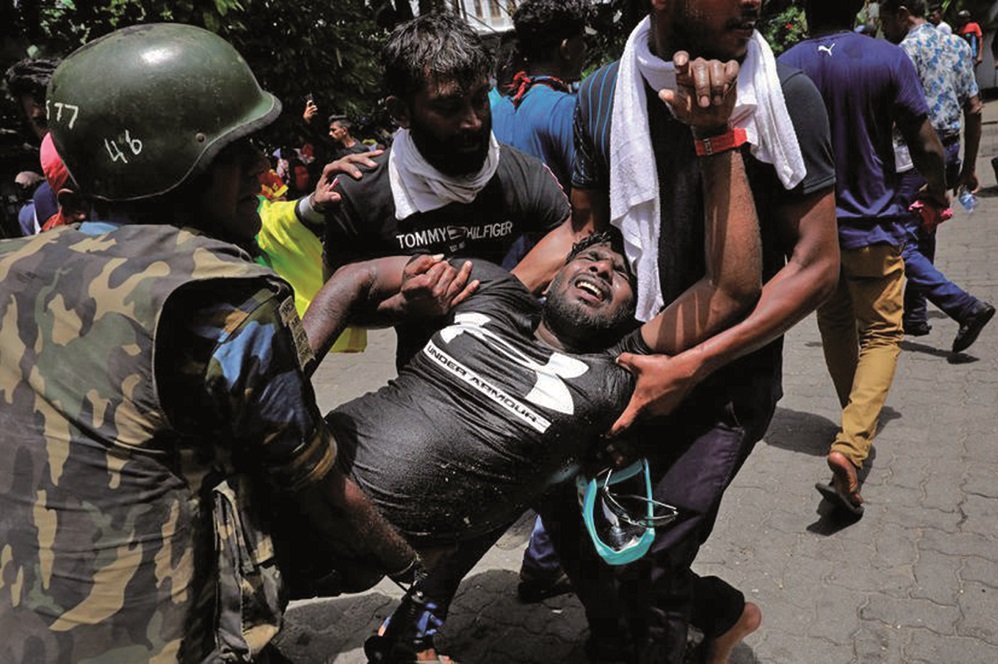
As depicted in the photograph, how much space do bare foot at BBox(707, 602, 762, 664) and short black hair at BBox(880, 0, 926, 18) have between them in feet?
14.8

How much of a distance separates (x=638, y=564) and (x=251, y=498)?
1087 millimetres

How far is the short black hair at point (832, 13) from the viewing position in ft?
11.3

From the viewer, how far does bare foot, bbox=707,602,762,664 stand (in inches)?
92.9

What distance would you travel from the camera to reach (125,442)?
1280mm

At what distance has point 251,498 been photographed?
4.67 ft

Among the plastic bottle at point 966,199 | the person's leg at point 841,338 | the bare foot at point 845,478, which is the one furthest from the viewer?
the plastic bottle at point 966,199

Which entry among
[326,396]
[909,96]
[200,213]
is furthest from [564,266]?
[326,396]

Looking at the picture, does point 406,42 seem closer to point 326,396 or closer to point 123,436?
point 123,436

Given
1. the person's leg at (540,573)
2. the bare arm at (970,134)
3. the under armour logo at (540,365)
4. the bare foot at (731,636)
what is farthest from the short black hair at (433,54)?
the bare arm at (970,134)

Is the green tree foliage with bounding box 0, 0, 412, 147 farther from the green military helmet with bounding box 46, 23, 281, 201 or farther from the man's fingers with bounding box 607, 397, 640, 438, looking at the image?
the green military helmet with bounding box 46, 23, 281, 201

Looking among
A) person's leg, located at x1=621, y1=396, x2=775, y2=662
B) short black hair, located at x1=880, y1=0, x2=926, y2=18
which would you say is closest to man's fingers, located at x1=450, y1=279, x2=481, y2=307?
person's leg, located at x1=621, y1=396, x2=775, y2=662

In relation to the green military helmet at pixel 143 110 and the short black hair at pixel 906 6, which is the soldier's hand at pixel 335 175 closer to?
the green military helmet at pixel 143 110

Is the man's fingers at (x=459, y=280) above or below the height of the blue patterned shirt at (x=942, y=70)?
above

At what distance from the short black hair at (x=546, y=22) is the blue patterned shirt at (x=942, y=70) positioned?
311cm
